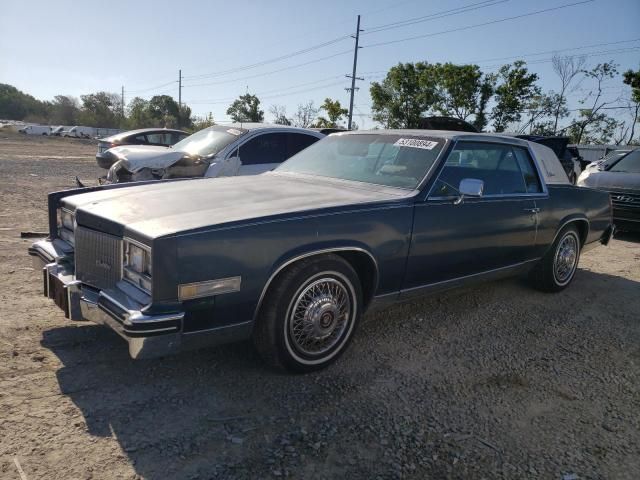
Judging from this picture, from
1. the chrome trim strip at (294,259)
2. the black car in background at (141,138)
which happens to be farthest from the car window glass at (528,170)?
the black car in background at (141,138)

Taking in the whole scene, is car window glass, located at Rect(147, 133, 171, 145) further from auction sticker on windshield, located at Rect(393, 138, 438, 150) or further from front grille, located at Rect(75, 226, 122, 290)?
front grille, located at Rect(75, 226, 122, 290)

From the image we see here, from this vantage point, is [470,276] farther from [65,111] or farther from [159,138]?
[65,111]

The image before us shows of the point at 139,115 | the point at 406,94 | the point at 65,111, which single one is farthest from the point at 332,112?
the point at 65,111

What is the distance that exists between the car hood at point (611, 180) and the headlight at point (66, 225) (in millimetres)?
8338

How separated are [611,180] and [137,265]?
8504 mm

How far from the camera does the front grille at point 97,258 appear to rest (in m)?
2.66

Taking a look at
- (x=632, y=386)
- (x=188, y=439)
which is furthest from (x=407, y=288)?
(x=188, y=439)

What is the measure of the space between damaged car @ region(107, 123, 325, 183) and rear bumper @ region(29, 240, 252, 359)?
12.7ft

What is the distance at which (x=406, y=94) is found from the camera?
114 ft

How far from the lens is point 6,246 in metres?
5.18

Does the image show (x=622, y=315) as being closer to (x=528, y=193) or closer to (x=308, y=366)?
(x=528, y=193)

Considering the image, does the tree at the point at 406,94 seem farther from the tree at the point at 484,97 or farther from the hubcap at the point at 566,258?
the hubcap at the point at 566,258

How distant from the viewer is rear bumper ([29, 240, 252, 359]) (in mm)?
2334

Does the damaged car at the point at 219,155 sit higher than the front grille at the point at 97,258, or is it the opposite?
the damaged car at the point at 219,155
